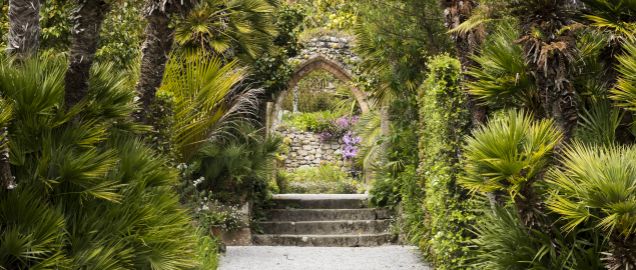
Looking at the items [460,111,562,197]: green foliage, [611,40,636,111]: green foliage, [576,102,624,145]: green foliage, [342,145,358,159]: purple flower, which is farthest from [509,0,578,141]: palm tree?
[342,145,358,159]: purple flower

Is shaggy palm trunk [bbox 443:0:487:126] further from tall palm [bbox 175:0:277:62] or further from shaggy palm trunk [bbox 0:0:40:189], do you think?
tall palm [bbox 175:0:277:62]

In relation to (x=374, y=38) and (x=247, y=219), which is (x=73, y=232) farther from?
(x=247, y=219)

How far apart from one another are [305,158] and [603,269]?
783 inches

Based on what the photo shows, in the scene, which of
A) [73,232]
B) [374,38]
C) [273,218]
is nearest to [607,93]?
[73,232]

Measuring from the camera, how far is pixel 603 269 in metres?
5.44

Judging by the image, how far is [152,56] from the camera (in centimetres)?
815

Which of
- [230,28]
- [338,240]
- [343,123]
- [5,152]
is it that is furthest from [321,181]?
[5,152]

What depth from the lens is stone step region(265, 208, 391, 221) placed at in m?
15.1

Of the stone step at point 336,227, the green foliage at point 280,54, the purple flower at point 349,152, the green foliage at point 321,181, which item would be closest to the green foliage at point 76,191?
the stone step at point 336,227

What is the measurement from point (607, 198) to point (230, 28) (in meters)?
9.24

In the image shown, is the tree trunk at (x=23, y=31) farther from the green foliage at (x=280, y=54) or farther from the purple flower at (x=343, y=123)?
the purple flower at (x=343, y=123)

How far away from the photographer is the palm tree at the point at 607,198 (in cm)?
484

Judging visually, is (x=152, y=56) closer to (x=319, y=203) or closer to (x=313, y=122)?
(x=319, y=203)

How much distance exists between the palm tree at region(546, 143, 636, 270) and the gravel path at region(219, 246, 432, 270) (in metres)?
5.60
